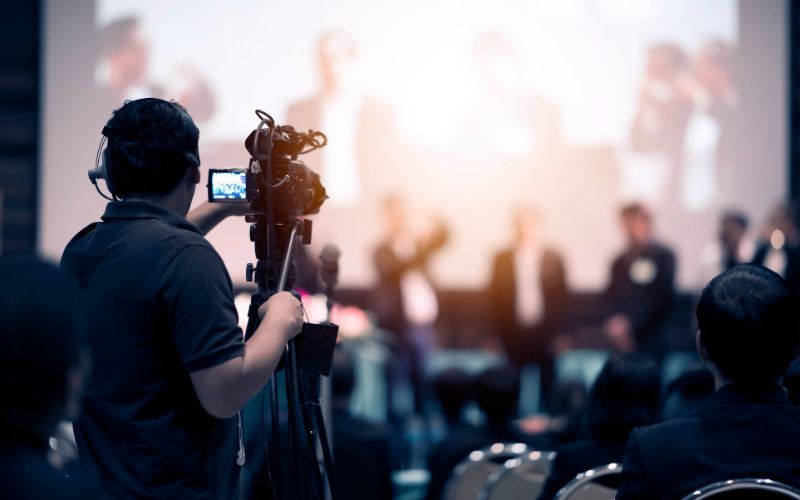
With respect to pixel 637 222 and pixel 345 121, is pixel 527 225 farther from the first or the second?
pixel 345 121

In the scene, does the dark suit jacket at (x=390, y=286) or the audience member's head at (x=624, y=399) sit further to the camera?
the dark suit jacket at (x=390, y=286)

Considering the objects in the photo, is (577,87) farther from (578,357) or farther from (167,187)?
(167,187)

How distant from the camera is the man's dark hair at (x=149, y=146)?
5.34 feet

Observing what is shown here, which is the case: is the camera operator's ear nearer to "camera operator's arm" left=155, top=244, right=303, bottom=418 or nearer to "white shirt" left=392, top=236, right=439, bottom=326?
"camera operator's arm" left=155, top=244, right=303, bottom=418

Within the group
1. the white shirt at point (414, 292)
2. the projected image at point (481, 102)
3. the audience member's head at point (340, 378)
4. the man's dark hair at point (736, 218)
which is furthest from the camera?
the projected image at point (481, 102)

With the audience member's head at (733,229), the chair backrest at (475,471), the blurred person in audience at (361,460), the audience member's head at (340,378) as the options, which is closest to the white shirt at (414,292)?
the audience member's head at (733,229)

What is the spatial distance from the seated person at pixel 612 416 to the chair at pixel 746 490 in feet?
2.35

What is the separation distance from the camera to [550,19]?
7.05 m

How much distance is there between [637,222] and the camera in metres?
5.92

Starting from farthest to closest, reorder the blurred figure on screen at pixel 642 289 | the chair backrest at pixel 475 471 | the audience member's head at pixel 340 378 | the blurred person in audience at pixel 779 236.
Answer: the blurred figure on screen at pixel 642 289, the blurred person in audience at pixel 779 236, the audience member's head at pixel 340 378, the chair backrest at pixel 475 471

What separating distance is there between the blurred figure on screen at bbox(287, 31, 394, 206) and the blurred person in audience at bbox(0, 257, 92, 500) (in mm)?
5993

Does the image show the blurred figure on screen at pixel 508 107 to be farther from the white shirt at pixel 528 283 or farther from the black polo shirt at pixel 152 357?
the black polo shirt at pixel 152 357

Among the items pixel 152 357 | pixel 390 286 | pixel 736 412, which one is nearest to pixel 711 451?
pixel 736 412

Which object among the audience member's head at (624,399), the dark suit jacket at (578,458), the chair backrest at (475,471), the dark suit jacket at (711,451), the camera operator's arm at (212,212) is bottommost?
the chair backrest at (475,471)
